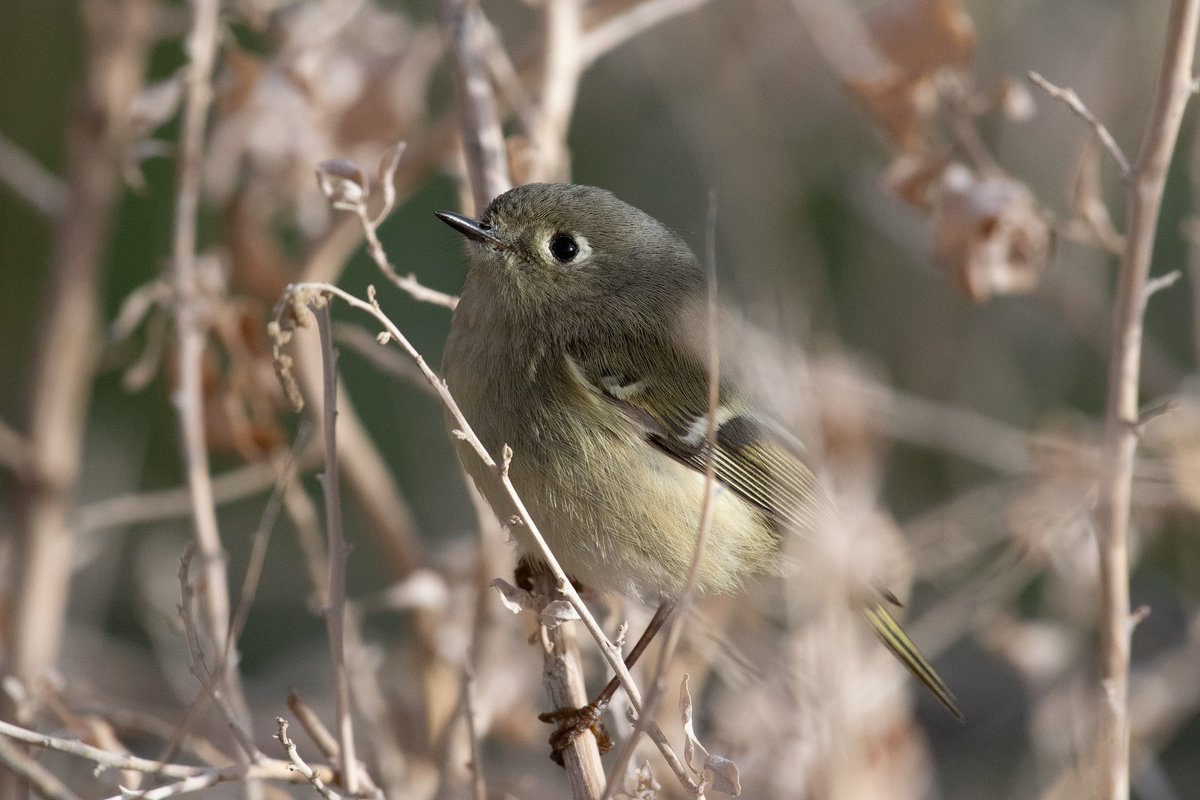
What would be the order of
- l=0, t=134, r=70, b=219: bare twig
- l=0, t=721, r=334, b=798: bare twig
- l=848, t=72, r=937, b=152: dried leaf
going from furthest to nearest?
1. l=0, t=134, r=70, b=219: bare twig
2. l=848, t=72, r=937, b=152: dried leaf
3. l=0, t=721, r=334, b=798: bare twig

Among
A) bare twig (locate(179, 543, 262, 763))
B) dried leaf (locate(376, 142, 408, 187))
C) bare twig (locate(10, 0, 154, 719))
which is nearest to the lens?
bare twig (locate(179, 543, 262, 763))

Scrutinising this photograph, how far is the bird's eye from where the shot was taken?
208 cm

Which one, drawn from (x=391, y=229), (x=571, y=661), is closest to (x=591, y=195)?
(x=571, y=661)

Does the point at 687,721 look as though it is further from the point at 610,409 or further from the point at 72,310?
the point at 72,310

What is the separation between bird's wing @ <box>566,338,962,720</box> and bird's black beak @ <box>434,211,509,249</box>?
0.20m

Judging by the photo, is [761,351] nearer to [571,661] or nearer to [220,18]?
[571,661]

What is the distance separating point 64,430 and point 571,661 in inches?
55.7

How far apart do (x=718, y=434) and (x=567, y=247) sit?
38 centimetres

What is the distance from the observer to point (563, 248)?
2.09 meters

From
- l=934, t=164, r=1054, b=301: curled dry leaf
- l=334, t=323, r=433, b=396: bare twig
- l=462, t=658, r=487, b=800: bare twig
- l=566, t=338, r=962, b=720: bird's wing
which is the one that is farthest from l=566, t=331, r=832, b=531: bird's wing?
l=462, t=658, r=487, b=800: bare twig

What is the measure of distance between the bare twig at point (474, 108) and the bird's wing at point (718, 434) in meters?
0.29

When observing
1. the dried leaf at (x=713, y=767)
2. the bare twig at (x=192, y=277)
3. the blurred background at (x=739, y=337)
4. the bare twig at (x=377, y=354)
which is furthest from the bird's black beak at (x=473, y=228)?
the dried leaf at (x=713, y=767)

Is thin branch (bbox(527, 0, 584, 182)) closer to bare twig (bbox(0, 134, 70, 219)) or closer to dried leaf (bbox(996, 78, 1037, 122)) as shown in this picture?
dried leaf (bbox(996, 78, 1037, 122))

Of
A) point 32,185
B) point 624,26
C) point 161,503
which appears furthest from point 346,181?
point 32,185
